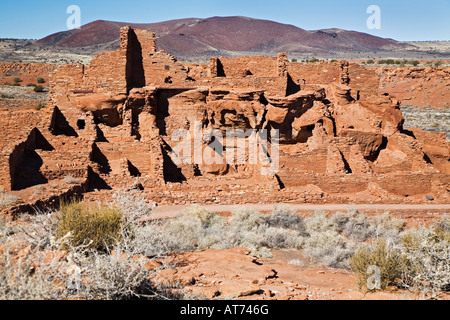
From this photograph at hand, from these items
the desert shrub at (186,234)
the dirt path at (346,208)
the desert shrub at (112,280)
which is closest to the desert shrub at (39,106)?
the dirt path at (346,208)

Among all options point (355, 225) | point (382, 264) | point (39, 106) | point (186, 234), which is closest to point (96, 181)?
point (186, 234)

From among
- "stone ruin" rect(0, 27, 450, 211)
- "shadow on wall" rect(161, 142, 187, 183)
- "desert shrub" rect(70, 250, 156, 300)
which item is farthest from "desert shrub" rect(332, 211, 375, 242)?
"desert shrub" rect(70, 250, 156, 300)

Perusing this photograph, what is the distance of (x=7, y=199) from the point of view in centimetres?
1154

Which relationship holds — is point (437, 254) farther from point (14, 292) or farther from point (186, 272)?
point (14, 292)

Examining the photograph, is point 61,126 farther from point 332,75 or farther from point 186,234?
point 332,75

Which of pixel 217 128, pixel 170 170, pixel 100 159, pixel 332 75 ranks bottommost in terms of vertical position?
pixel 170 170

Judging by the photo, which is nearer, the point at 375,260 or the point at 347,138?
the point at 375,260

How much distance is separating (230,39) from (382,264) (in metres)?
93.2

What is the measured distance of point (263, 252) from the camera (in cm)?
992

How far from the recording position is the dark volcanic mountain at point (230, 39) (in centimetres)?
7868

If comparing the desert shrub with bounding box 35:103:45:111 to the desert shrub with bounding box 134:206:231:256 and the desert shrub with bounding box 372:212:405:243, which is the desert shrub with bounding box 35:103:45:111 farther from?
the desert shrub with bounding box 372:212:405:243

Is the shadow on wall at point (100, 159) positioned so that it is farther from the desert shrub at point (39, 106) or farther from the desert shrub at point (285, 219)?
the desert shrub at point (39, 106)

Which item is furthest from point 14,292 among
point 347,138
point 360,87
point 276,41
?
point 276,41
